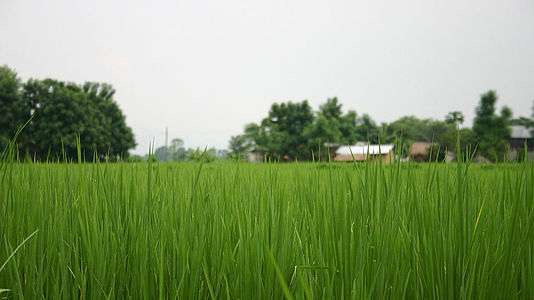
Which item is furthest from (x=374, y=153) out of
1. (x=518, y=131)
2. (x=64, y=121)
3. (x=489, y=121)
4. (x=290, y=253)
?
(x=518, y=131)

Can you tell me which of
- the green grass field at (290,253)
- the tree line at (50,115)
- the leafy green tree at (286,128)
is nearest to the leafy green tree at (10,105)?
the tree line at (50,115)

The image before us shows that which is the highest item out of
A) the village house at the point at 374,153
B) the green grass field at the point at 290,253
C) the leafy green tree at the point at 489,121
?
the leafy green tree at the point at 489,121

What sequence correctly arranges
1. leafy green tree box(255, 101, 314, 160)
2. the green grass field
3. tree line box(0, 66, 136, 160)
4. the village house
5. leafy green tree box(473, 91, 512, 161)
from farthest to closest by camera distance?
leafy green tree box(255, 101, 314, 160) < leafy green tree box(473, 91, 512, 161) < tree line box(0, 66, 136, 160) < the village house < the green grass field

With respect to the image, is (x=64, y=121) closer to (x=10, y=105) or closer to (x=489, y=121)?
(x=10, y=105)

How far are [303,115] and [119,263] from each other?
5827cm

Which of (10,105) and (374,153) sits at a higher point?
(10,105)

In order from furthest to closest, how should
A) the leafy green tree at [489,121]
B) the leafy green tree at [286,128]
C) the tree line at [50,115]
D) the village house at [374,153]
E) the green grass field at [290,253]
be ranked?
the leafy green tree at [286,128] < the leafy green tree at [489,121] < the tree line at [50,115] < the village house at [374,153] < the green grass field at [290,253]

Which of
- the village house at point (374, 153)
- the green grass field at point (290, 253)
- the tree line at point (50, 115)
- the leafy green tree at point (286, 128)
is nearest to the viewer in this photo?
the green grass field at point (290, 253)

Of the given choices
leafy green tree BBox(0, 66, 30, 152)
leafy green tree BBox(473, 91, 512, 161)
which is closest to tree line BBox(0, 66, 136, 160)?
leafy green tree BBox(0, 66, 30, 152)

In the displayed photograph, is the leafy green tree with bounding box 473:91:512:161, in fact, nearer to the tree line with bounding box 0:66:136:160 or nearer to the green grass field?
the tree line with bounding box 0:66:136:160

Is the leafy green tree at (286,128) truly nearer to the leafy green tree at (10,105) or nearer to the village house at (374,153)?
the leafy green tree at (10,105)

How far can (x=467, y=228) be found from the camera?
1.05 meters

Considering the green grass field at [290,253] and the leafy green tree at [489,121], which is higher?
the leafy green tree at [489,121]

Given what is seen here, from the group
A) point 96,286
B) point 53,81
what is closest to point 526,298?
point 96,286
